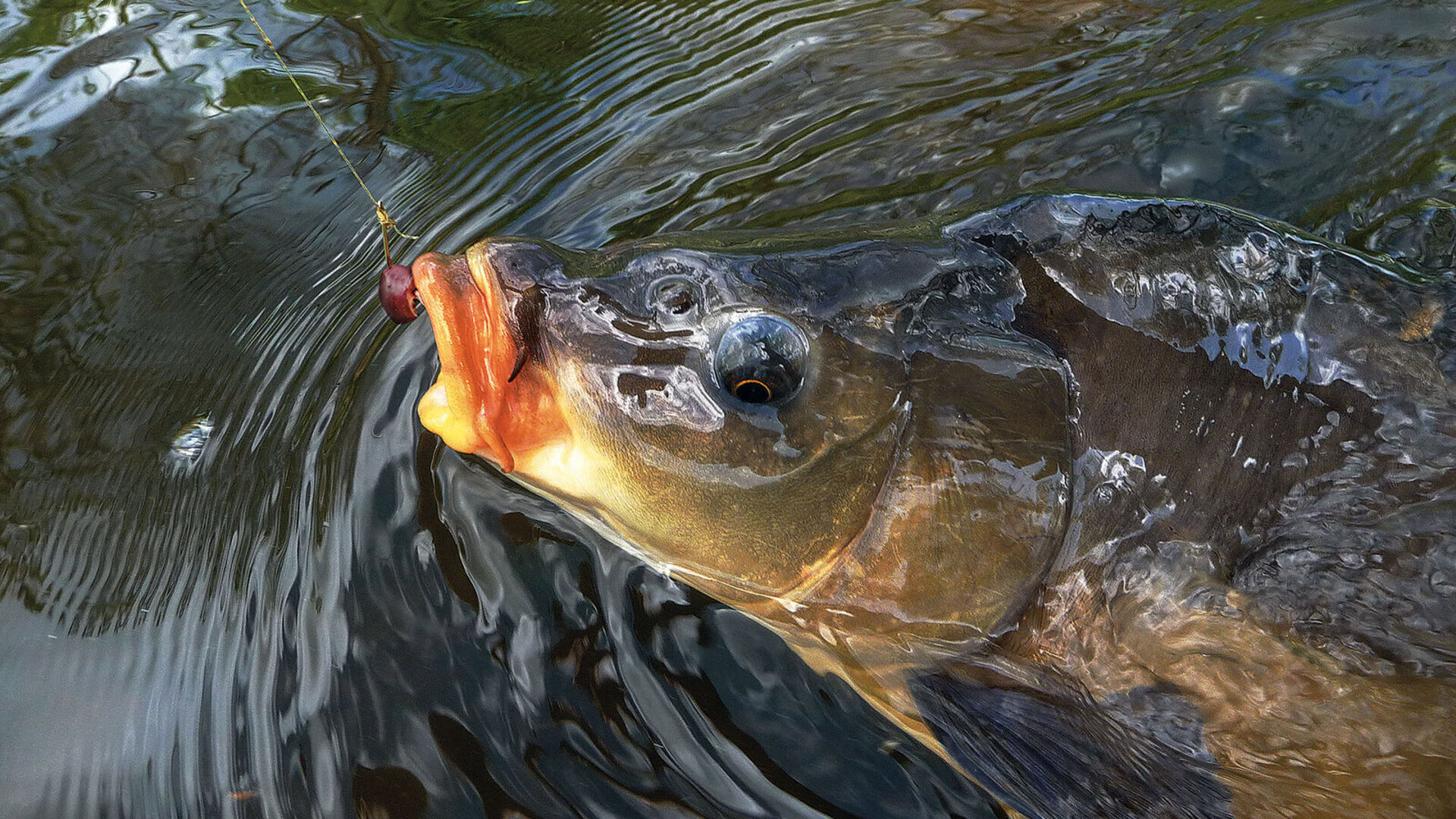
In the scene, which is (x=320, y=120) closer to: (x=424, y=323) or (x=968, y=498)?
(x=424, y=323)

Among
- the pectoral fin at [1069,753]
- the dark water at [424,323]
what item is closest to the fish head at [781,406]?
the pectoral fin at [1069,753]

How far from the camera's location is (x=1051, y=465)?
1.86 metres

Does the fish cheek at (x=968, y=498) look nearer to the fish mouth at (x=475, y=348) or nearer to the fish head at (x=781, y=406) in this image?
the fish head at (x=781, y=406)

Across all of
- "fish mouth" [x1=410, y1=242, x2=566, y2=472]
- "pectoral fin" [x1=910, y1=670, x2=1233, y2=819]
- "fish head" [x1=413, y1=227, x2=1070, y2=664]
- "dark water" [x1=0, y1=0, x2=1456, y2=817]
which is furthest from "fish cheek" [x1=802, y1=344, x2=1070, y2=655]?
"fish mouth" [x1=410, y1=242, x2=566, y2=472]

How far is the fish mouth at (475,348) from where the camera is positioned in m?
1.77

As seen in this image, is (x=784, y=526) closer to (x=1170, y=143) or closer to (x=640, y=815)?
(x=640, y=815)

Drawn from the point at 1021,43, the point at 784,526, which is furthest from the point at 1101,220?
the point at 1021,43

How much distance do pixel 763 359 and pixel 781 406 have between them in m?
0.09

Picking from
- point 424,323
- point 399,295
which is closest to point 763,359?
point 399,295

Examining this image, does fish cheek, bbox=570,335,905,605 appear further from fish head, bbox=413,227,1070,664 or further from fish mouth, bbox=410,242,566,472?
fish mouth, bbox=410,242,566,472

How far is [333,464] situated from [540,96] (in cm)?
176

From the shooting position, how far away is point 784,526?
6.06 feet

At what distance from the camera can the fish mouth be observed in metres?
1.77

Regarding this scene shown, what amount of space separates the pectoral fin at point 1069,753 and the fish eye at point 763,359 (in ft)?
2.03
